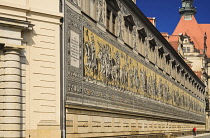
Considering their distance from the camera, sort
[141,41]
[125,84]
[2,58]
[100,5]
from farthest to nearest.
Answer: [141,41]
[125,84]
[100,5]
[2,58]

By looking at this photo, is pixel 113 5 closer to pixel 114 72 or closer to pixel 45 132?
pixel 114 72

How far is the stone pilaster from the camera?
13.9 metres

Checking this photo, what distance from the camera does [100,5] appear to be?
22.0 m

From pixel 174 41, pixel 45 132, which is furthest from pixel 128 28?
pixel 174 41

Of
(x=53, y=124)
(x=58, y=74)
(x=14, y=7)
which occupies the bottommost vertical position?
(x=53, y=124)

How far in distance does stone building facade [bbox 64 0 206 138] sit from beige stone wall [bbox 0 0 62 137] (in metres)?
1.12

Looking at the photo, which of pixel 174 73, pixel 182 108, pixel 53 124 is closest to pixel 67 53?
pixel 53 124

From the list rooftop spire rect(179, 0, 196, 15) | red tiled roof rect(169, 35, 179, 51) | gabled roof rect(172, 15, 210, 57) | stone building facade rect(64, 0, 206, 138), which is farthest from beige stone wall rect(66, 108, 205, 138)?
rooftop spire rect(179, 0, 196, 15)

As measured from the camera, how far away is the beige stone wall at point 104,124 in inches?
685

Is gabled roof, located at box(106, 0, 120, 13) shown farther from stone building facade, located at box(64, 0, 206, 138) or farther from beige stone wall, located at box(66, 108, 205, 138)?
beige stone wall, located at box(66, 108, 205, 138)

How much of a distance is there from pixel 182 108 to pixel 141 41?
67.0 feet

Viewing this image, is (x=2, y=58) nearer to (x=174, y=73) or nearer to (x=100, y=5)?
(x=100, y=5)

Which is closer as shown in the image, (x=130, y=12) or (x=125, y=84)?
(x=125, y=84)

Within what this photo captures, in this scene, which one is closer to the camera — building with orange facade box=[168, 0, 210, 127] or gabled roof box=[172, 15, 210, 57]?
building with orange facade box=[168, 0, 210, 127]
